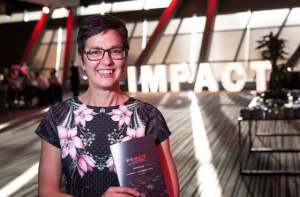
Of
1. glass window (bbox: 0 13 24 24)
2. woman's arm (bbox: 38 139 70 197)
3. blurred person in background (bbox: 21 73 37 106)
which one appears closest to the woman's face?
woman's arm (bbox: 38 139 70 197)

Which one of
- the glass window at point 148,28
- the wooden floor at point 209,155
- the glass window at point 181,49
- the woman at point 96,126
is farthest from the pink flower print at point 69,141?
the glass window at point 148,28

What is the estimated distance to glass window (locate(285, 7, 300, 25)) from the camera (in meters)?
13.4

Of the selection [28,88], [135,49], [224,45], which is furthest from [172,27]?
[28,88]

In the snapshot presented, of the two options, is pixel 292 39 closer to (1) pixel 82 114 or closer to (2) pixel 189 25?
(2) pixel 189 25

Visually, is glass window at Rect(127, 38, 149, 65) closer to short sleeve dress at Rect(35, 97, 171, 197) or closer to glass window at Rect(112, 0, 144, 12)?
glass window at Rect(112, 0, 144, 12)

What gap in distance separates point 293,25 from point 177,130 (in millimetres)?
9471

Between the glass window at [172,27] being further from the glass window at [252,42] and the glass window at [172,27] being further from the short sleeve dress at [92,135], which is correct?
the short sleeve dress at [92,135]

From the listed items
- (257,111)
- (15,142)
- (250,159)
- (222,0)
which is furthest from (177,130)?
(222,0)

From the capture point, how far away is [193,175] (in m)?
4.00

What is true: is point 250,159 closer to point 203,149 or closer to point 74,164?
point 203,149

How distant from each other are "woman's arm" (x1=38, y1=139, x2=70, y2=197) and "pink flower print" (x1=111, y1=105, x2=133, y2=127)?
10.7 inches

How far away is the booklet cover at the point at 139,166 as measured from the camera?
1066mm

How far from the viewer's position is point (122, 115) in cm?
129

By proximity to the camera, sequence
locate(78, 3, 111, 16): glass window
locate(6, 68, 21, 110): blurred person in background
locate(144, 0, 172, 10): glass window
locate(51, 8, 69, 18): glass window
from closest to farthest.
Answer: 1. locate(6, 68, 21, 110): blurred person in background
2. locate(144, 0, 172, 10): glass window
3. locate(78, 3, 111, 16): glass window
4. locate(51, 8, 69, 18): glass window
